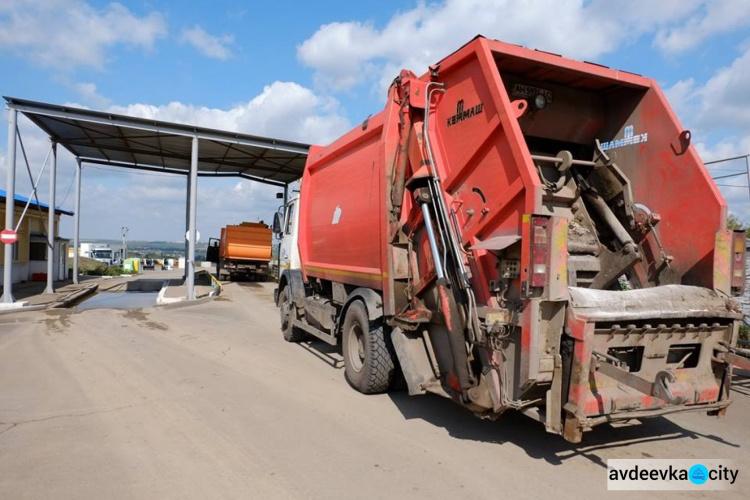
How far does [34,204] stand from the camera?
20.6m

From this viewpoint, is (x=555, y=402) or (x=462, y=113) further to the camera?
(x=462, y=113)

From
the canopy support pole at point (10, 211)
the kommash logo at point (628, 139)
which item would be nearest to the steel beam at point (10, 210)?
the canopy support pole at point (10, 211)

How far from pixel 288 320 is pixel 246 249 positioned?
15.4 m

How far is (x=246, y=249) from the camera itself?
2342 cm

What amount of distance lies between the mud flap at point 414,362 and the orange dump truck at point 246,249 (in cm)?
1949

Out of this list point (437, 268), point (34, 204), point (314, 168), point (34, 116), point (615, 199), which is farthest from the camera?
point (34, 204)

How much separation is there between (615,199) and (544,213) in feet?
6.58

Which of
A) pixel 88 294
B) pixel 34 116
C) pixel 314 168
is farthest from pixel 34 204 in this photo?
pixel 314 168

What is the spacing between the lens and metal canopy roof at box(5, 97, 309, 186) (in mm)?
14398

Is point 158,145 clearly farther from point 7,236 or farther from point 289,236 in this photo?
point 289,236

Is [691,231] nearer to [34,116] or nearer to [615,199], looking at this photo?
[615,199]

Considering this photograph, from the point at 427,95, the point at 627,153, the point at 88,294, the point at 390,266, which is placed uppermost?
the point at 427,95

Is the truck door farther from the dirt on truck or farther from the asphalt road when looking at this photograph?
the dirt on truck

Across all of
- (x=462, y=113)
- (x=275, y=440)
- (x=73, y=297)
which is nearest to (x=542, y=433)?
(x=275, y=440)
